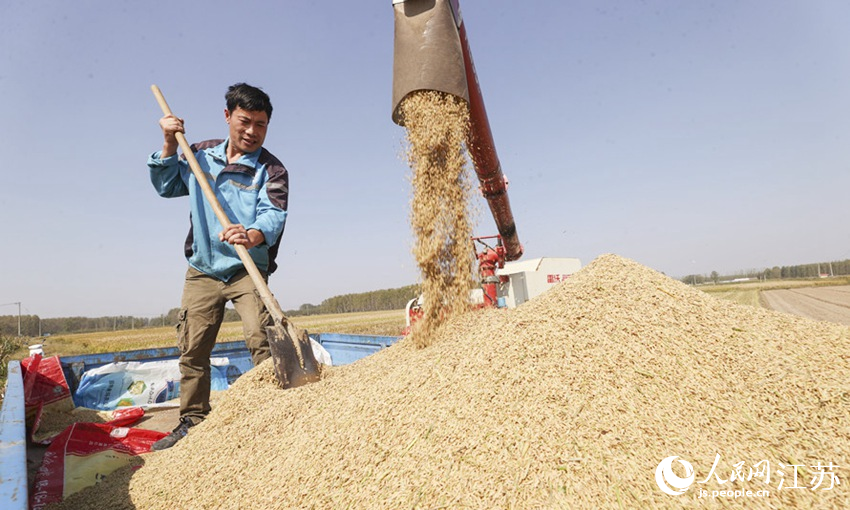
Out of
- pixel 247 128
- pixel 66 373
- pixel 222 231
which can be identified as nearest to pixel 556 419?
pixel 222 231

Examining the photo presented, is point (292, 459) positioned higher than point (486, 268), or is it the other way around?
point (486, 268)

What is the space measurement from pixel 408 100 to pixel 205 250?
1733mm

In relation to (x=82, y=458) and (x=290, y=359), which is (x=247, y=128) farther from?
(x=82, y=458)

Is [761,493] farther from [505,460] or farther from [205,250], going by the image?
[205,250]

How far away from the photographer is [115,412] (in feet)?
11.9

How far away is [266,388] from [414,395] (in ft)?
3.53

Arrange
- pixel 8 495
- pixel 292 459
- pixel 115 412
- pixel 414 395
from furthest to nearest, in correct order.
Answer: pixel 115 412, pixel 414 395, pixel 292 459, pixel 8 495

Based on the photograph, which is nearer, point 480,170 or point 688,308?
point 688,308

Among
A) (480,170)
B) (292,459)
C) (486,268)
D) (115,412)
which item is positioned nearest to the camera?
(292,459)

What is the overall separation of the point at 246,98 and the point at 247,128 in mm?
200

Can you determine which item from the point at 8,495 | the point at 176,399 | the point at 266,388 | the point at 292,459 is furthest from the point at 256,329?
the point at 176,399

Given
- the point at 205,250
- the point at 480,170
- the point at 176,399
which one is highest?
the point at 480,170

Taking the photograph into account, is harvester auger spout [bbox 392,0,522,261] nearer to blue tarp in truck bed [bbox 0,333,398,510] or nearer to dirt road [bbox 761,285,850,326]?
blue tarp in truck bed [bbox 0,333,398,510]

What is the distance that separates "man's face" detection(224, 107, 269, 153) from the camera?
2934 millimetres
